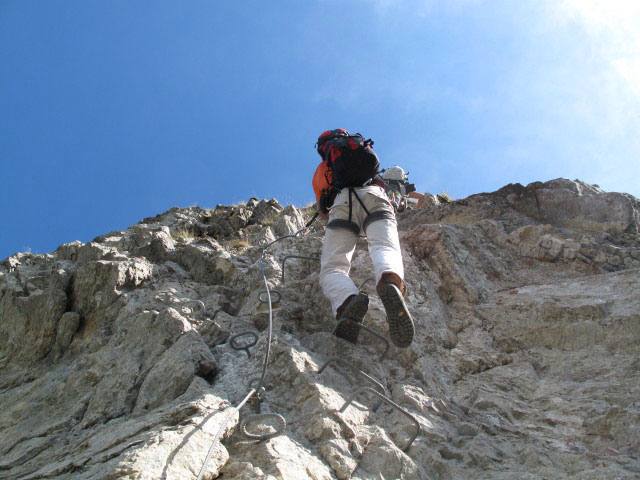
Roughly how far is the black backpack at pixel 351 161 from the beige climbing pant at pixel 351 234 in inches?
4.9

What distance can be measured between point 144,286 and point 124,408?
91.6 inches

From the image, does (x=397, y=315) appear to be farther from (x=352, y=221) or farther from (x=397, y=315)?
(x=352, y=221)

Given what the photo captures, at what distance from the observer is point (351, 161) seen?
17.1 ft

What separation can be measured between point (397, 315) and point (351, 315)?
1.77 feet

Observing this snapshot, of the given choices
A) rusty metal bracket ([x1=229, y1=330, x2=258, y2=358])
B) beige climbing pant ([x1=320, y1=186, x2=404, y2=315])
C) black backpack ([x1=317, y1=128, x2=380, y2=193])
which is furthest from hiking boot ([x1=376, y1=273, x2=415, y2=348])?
black backpack ([x1=317, y1=128, x2=380, y2=193])

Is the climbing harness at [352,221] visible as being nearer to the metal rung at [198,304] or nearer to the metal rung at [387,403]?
the metal rung at [198,304]

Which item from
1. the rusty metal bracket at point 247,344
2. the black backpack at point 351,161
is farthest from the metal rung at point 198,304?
the black backpack at point 351,161

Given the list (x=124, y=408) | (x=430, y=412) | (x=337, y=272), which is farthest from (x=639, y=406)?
(x=124, y=408)

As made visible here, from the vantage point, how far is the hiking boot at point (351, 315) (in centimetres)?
424

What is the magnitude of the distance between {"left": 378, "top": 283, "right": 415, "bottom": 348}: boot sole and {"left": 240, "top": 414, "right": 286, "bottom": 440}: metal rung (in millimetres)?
1129

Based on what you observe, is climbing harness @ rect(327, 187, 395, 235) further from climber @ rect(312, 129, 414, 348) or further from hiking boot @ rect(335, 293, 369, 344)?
hiking boot @ rect(335, 293, 369, 344)

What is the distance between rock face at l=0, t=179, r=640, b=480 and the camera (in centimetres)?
314

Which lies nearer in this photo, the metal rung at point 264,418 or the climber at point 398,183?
the metal rung at point 264,418

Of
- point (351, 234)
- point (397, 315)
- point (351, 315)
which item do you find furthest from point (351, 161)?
point (397, 315)
